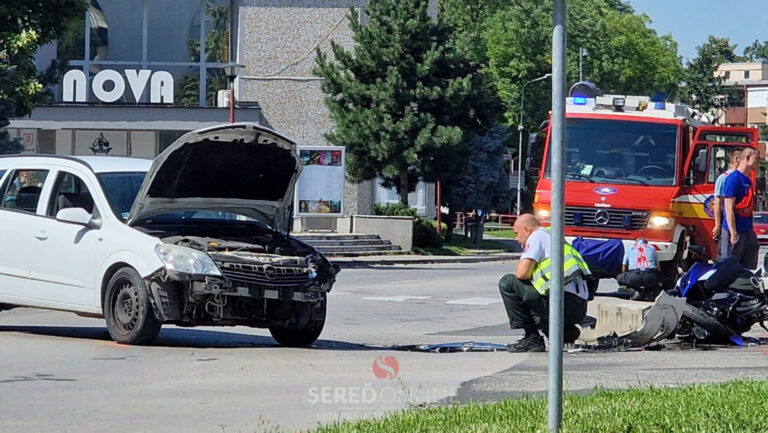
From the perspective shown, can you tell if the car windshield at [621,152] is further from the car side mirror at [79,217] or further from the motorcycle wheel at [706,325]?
the car side mirror at [79,217]

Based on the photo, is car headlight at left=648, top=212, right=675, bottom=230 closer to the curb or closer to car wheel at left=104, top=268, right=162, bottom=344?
car wheel at left=104, top=268, right=162, bottom=344

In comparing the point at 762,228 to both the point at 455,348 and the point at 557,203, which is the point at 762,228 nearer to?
the point at 455,348

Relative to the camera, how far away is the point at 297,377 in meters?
9.79

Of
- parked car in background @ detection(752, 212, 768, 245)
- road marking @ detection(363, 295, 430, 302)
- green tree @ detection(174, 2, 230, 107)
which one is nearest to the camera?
road marking @ detection(363, 295, 430, 302)

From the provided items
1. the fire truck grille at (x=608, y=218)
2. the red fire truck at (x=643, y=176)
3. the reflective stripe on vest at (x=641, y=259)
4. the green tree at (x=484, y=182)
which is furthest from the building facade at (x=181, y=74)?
the reflective stripe on vest at (x=641, y=259)

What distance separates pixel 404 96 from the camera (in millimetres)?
43156

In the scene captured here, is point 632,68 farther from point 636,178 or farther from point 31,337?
point 31,337

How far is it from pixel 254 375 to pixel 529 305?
3.04 meters

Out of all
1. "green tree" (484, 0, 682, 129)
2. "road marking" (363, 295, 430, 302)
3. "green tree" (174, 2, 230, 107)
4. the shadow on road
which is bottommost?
"road marking" (363, 295, 430, 302)

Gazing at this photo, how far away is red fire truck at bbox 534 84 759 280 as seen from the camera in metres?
20.3

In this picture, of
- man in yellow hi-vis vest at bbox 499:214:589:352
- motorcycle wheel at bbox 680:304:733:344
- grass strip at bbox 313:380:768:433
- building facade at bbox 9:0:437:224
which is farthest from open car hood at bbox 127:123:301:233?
building facade at bbox 9:0:437:224

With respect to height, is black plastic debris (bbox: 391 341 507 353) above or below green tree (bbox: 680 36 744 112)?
below

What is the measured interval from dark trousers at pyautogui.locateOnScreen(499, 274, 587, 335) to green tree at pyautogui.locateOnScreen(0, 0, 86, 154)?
55.5 feet

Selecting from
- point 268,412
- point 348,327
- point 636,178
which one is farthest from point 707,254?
point 268,412
